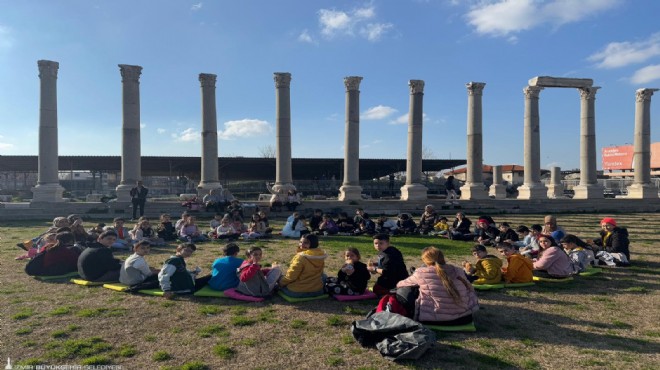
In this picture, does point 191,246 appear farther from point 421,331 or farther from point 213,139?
point 213,139

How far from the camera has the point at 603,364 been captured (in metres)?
5.00

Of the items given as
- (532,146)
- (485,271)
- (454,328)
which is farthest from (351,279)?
(532,146)

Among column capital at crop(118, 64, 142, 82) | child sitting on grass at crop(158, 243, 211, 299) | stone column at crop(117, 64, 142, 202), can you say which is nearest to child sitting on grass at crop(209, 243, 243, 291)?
child sitting on grass at crop(158, 243, 211, 299)

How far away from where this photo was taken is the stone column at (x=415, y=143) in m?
28.1

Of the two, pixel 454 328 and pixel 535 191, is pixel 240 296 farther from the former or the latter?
pixel 535 191

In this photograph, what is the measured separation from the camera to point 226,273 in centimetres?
802

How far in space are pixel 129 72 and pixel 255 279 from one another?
869 inches

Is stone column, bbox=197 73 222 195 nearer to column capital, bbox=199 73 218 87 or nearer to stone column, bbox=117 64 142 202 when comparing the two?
column capital, bbox=199 73 218 87

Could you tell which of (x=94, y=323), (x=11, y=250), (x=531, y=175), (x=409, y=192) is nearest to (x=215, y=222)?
(x=11, y=250)

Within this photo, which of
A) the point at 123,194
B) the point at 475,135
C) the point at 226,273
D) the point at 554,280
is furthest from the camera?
the point at 475,135

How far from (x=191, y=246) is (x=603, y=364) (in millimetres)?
7175

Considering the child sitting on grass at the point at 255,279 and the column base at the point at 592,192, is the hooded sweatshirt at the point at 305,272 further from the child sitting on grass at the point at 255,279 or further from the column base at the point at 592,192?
the column base at the point at 592,192

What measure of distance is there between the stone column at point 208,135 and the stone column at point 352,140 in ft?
27.6

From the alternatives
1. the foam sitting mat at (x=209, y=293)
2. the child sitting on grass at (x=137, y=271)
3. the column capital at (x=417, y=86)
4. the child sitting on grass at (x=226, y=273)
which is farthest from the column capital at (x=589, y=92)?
the child sitting on grass at (x=137, y=271)
